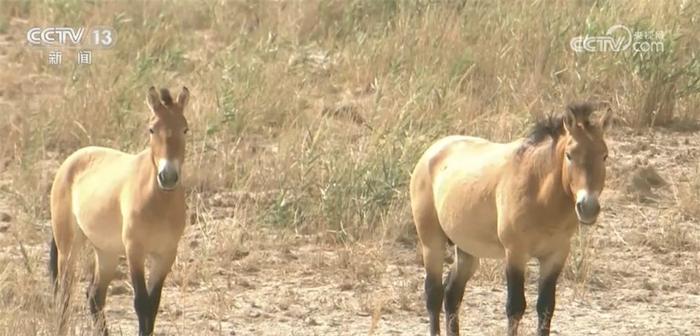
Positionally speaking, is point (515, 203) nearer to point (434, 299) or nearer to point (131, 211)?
point (434, 299)

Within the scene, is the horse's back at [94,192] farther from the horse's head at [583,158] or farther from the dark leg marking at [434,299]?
the horse's head at [583,158]

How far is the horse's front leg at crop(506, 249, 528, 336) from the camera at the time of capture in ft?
24.1

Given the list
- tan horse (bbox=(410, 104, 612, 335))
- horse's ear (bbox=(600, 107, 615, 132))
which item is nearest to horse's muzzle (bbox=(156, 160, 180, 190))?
tan horse (bbox=(410, 104, 612, 335))

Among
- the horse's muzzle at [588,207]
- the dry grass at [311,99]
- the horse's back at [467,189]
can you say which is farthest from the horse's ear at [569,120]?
the dry grass at [311,99]

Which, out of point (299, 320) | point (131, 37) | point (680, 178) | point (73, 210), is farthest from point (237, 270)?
point (131, 37)

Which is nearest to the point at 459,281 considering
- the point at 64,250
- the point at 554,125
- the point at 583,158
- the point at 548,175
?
the point at 548,175

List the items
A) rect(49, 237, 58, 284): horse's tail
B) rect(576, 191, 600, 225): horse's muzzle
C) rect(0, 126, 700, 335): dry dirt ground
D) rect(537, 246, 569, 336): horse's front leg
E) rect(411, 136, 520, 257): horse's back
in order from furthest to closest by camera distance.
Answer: rect(0, 126, 700, 335): dry dirt ground, rect(49, 237, 58, 284): horse's tail, rect(411, 136, 520, 257): horse's back, rect(537, 246, 569, 336): horse's front leg, rect(576, 191, 600, 225): horse's muzzle

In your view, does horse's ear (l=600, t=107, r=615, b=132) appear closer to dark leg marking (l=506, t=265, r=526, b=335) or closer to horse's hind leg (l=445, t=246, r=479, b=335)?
dark leg marking (l=506, t=265, r=526, b=335)

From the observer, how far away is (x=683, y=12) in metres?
13.5

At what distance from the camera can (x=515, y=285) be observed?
736 centimetres

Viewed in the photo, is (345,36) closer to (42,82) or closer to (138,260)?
(42,82)

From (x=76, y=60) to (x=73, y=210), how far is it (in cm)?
540

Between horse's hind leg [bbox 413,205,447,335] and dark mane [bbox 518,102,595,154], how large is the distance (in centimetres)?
74

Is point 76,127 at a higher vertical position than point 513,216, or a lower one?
lower
